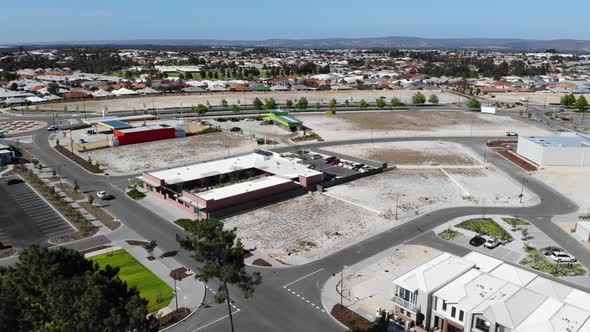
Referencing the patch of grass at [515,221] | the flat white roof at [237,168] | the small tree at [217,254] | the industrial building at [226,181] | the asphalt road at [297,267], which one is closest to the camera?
the small tree at [217,254]

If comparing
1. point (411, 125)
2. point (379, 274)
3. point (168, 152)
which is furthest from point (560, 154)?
point (168, 152)

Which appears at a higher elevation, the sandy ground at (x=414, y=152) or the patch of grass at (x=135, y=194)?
the sandy ground at (x=414, y=152)

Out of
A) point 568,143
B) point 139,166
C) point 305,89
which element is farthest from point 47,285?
point 305,89

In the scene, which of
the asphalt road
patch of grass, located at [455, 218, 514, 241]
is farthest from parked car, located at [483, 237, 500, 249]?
the asphalt road

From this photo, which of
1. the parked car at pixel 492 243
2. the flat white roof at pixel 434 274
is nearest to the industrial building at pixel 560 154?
the parked car at pixel 492 243

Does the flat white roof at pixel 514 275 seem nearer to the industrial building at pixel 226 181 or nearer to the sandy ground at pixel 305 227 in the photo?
the sandy ground at pixel 305 227

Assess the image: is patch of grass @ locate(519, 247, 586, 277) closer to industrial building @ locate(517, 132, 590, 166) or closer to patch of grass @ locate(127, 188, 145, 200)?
industrial building @ locate(517, 132, 590, 166)

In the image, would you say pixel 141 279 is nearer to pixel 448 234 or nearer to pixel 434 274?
pixel 434 274
